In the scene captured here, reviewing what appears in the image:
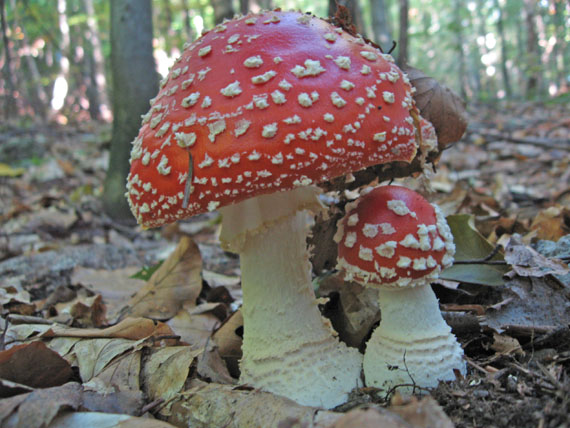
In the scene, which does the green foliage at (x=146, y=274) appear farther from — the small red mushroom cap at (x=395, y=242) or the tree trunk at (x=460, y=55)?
the tree trunk at (x=460, y=55)

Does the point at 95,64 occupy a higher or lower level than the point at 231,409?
higher

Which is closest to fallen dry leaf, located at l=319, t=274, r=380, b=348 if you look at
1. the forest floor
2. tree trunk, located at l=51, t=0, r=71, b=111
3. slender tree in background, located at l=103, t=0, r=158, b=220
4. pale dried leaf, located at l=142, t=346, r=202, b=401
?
the forest floor

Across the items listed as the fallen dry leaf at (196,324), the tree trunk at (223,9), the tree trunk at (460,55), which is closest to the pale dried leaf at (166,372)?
the fallen dry leaf at (196,324)

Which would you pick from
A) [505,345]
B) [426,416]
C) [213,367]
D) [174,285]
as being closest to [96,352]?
[213,367]

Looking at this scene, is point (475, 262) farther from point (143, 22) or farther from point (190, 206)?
point (143, 22)

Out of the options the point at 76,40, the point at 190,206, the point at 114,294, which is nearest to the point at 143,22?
the point at 114,294

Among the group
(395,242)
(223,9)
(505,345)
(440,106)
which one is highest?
(223,9)

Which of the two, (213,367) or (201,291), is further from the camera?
(201,291)

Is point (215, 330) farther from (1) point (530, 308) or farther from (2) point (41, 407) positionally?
(1) point (530, 308)
